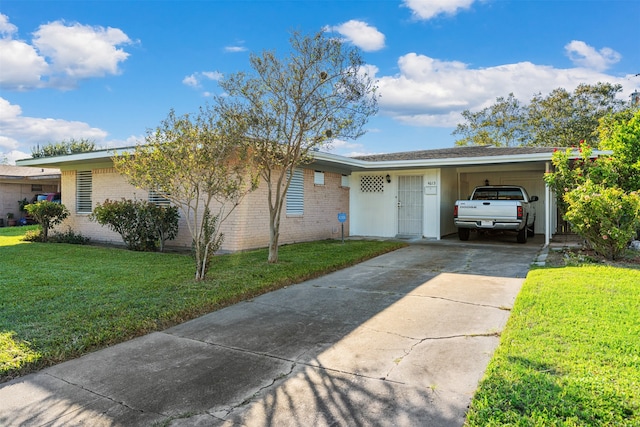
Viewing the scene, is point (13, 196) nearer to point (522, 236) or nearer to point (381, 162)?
point (381, 162)

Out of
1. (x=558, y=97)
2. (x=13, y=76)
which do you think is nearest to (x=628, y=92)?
(x=558, y=97)

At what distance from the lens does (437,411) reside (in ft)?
8.96

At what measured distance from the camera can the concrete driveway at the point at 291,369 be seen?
2.75m

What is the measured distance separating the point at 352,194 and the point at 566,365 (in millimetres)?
12013

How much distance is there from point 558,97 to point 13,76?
3051 cm

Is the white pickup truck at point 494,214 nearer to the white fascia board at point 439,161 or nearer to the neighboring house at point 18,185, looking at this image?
the white fascia board at point 439,161

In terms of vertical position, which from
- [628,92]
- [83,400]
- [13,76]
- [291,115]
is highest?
[628,92]

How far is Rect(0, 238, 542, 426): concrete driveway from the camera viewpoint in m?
2.75

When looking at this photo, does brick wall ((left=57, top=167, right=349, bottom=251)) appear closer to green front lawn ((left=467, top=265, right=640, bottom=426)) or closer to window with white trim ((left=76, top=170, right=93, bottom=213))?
window with white trim ((left=76, top=170, right=93, bottom=213))

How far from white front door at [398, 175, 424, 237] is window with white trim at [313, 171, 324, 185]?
2.90 metres

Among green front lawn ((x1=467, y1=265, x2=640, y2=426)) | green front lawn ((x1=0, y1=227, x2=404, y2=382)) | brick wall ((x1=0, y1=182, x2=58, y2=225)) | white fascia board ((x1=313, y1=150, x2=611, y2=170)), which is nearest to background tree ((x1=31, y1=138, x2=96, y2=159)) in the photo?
brick wall ((x1=0, y1=182, x2=58, y2=225))

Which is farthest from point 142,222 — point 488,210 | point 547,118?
point 547,118

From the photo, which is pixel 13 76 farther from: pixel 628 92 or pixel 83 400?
pixel 628 92

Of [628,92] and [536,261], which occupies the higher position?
[628,92]
